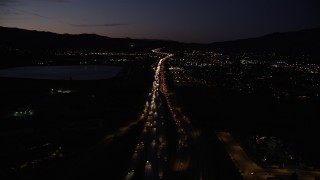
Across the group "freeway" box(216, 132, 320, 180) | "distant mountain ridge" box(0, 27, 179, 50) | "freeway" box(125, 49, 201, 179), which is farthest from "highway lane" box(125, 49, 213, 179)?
"distant mountain ridge" box(0, 27, 179, 50)

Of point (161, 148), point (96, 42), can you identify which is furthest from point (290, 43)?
point (161, 148)

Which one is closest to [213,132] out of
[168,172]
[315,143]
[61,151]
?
[315,143]

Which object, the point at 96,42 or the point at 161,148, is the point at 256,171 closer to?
the point at 161,148

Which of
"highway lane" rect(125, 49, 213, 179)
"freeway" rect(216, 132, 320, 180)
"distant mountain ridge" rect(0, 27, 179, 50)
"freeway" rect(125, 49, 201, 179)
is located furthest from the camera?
"distant mountain ridge" rect(0, 27, 179, 50)

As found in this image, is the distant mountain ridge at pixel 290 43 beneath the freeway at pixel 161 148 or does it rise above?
above

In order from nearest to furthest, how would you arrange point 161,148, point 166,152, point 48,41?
point 166,152, point 161,148, point 48,41

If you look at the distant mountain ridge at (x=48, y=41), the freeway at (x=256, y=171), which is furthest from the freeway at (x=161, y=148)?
the distant mountain ridge at (x=48, y=41)

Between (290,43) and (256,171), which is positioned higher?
(290,43)

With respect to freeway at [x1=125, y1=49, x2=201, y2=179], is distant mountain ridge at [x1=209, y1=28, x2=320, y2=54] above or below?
above

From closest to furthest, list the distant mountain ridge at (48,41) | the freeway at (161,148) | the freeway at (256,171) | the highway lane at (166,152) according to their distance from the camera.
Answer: the highway lane at (166,152) < the freeway at (161,148) < the freeway at (256,171) < the distant mountain ridge at (48,41)

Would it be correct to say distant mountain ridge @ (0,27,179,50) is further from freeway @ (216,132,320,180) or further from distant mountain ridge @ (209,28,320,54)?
freeway @ (216,132,320,180)

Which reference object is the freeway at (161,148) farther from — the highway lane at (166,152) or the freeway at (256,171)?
the freeway at (256,171)

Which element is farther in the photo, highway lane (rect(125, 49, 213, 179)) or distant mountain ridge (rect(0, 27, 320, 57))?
distant mountain ridge (rect(0, 27, 320, 57))
